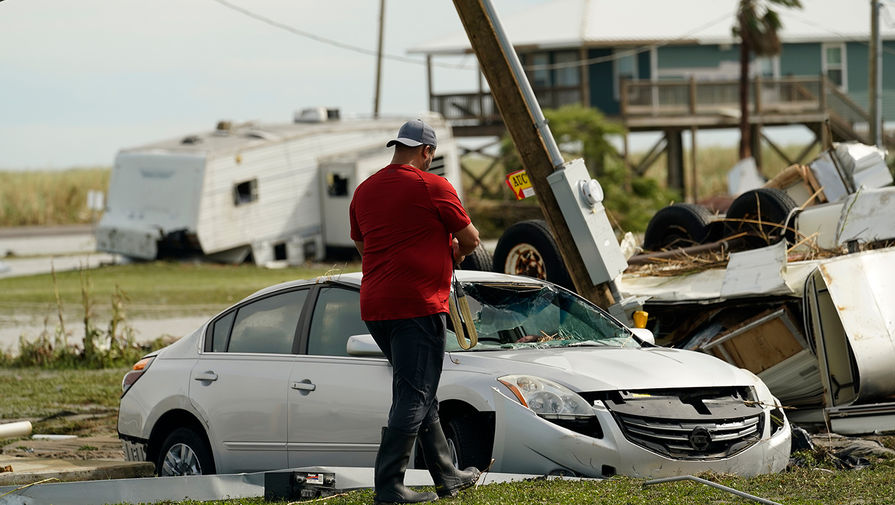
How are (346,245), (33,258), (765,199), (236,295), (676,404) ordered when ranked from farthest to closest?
1. (33,258)
2. (346,245)
3. (236,295)
4. (765,199)
5. (676,404)

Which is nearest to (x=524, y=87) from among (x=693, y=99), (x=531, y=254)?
(x=531, y=254)

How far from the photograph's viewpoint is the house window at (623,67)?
39719 mm

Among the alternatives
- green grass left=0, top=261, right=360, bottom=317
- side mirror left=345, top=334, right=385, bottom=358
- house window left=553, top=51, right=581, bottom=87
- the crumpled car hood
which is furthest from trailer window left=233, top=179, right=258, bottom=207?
side mirror left=345, top=334, right=385, bottom=358

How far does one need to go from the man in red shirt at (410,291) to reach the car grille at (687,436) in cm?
108

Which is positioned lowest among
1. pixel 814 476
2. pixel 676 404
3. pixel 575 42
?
pixel 814 476

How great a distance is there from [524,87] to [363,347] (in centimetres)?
415

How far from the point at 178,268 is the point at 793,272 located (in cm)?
2021

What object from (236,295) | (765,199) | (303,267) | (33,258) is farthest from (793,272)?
(33,258)

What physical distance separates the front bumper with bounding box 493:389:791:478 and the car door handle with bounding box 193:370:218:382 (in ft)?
6.33

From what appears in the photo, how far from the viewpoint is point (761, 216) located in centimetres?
1155

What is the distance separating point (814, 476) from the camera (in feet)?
22.3

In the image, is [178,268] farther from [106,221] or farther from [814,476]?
[814,476]

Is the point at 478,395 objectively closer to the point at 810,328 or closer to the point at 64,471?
the point at 64,471

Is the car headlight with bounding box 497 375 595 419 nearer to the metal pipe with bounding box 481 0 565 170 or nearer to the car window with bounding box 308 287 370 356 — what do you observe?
the car window with bounding box 308 287 370 356
